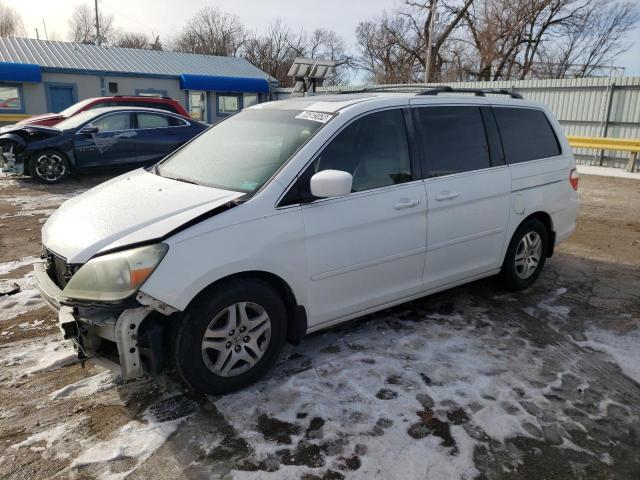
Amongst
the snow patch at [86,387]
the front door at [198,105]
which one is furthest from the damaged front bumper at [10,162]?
the front door at [198,105]

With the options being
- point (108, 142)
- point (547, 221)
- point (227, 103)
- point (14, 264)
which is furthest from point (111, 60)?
point (547, 221)

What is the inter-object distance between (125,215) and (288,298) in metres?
1.11

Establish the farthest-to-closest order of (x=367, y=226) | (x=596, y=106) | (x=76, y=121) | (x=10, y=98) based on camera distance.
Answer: (x=10, y=98)
(x=596, y=106)
(x=76, y=121)
(x=367, y=226)

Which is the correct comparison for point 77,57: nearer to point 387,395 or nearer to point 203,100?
point 203,100

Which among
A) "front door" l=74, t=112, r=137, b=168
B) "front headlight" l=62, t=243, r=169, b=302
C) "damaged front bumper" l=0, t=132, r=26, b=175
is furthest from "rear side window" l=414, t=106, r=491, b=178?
"damaged front bumper" l=0, t=132, r=26, b=175

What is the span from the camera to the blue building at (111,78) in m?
21.1

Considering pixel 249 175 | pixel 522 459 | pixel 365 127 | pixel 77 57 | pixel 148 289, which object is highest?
pixel 77 57

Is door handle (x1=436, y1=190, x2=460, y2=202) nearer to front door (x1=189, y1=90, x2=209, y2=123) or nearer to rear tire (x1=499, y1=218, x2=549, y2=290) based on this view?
rear tire (x1=499, y1=218, x2=549, y2=290)

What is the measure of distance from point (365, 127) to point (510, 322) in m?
2.05

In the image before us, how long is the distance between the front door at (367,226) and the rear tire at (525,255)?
125 cm

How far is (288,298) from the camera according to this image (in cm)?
320

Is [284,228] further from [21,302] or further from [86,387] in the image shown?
[21,302]

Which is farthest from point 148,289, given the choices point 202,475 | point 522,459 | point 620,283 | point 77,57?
point 77,57

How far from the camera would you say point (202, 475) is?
95.8 inches
